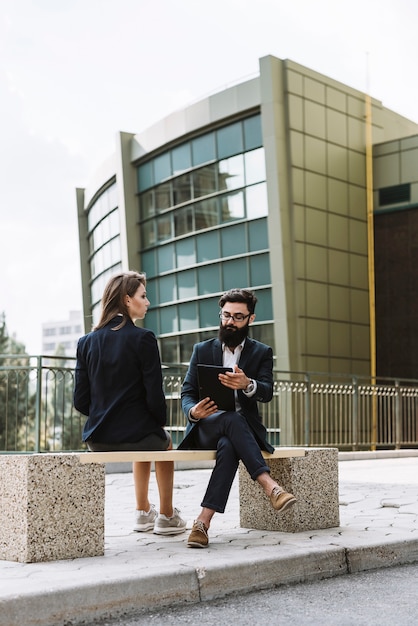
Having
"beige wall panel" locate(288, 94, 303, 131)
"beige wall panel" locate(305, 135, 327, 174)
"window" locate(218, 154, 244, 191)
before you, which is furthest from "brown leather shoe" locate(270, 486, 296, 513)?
"window" locate(218, 154, 244, 191)

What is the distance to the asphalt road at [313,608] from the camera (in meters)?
3.55

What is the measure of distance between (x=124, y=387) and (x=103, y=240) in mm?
31175

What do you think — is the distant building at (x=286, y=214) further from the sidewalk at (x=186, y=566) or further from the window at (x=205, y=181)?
the sidewalk at (x=186, y=566)

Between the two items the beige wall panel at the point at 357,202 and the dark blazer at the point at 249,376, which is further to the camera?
the beige wall panel at the point at 357,202

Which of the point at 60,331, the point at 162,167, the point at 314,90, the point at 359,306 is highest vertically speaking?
the point at 314,90

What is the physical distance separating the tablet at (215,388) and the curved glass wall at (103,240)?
2828cm

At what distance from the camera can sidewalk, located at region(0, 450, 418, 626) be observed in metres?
3.56

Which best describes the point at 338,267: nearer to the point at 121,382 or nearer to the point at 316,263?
the point at 316,263

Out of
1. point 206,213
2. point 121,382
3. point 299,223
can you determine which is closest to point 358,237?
point 299,223

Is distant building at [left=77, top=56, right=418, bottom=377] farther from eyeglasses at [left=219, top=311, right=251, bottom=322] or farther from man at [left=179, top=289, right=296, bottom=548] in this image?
eyeglasses at [left=219, top=311, right=251, bottom=322]

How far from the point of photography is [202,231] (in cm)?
2831

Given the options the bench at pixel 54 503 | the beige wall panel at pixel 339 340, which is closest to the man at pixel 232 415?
the bench at pixel 54 503

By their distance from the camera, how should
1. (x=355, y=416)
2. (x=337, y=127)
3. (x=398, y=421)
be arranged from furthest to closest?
(x=337, y=127) → (x=398, y=421) → (x=355, y=416)

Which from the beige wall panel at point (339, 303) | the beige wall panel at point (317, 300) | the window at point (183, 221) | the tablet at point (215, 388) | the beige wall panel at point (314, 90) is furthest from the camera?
the window at point (183, 221)
